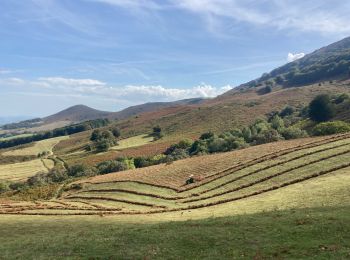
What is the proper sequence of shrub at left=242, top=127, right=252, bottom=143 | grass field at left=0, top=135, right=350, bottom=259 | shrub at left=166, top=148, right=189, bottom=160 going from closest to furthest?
1. grass field at left=0, top=135, right=350, bottom=259
2. shrub at left=166, top=148, right=189, bottom=160
3. shrub at left=242, top=127, right=252, bottom=143

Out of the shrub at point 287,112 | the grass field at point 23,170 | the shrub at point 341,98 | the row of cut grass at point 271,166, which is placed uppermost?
the shrub at point 341,98

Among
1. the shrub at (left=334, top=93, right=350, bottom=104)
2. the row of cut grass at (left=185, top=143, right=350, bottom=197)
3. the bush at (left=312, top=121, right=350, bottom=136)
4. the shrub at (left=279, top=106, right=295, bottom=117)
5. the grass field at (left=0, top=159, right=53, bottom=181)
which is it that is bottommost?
the grass field at (left=0, top=159, right=53, bottom=181)

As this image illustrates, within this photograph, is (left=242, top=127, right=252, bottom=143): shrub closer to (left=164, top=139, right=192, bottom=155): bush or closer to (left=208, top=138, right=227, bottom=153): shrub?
(left=208, top=138, right=227, bottom=153): shrub

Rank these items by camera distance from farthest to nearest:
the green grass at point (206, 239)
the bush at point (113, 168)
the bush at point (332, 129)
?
the bush at point (113, 168), the bush at point (332, 129), the green grass at point (206, 239)

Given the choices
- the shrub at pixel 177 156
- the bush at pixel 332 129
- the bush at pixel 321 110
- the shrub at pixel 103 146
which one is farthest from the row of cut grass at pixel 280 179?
the shrub at pixel 103 146

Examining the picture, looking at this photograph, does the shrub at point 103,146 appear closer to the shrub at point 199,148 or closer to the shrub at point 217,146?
the shrub at point 199,148

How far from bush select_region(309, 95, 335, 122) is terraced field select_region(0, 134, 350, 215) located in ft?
231

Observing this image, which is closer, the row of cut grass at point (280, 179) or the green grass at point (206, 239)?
the green grass at point (206, 239)

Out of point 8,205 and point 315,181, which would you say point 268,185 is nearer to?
point 315,181

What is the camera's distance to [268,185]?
60.2 m

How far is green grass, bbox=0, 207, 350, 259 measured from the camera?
2902 cm

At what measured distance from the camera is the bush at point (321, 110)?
14862 cm

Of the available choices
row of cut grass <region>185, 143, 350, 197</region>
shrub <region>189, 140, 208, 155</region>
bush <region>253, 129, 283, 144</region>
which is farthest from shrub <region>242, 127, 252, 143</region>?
row of cut grass <region>185, 143, 350, 197</region>

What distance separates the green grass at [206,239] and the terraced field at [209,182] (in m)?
14.3
